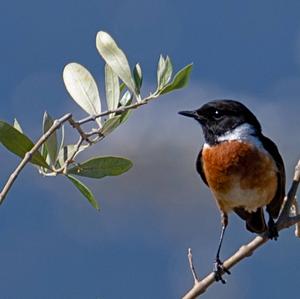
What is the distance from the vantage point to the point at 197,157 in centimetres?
291

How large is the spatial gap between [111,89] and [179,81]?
5.3 inches

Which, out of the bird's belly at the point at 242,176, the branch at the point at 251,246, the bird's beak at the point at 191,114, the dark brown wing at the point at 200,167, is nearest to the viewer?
the branch at the point at 251,246

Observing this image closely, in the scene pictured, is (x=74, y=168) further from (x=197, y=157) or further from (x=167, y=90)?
(x=197, y=157)

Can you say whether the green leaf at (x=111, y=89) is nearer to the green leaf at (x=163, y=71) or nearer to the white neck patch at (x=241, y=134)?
the green leaf at (x=163, y=71)

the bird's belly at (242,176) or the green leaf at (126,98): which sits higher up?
the green leaf at (126,98)

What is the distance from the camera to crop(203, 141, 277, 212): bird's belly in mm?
2588

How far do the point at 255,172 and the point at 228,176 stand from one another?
0.10 metres

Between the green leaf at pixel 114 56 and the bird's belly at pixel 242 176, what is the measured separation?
1.44 metres

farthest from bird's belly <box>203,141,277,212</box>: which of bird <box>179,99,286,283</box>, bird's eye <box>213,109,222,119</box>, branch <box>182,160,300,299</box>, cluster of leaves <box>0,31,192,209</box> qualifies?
cluster of leaves <box>0,31,192,209</box>

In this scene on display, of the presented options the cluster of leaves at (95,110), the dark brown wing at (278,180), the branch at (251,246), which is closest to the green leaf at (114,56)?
the cluster of leaves at (95,110)

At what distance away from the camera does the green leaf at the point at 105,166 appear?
3.74 ft

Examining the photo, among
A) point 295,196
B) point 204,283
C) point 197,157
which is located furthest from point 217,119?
point 204,283

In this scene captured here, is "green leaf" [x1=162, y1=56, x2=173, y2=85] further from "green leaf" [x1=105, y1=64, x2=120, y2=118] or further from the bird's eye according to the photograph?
A: the bird's eye

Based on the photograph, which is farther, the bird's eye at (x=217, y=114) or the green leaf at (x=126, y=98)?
the bird's eye at (x=217, y=114)
